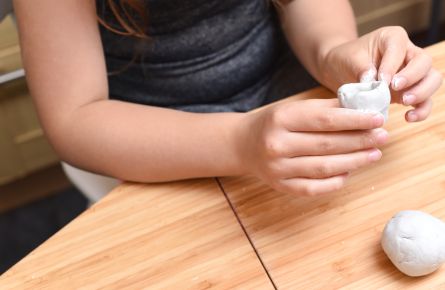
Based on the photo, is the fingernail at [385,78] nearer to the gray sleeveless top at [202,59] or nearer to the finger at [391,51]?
the finger at [391,51]

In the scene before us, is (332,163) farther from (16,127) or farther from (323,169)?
(16,127)

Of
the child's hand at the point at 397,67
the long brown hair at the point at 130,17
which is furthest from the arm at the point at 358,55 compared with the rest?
the long brown hair at the point at 130,17

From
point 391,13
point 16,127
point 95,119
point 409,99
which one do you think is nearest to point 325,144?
point 409,99

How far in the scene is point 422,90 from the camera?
0.57m

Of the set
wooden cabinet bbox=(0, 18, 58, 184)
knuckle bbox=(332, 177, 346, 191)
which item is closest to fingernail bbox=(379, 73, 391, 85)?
knuckle bbox=(332, 177, 346, 191)

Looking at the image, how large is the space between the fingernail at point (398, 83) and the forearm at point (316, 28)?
157mm

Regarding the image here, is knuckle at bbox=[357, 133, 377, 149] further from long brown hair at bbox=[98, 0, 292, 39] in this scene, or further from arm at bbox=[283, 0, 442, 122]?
long brown hair at bbox=[98, 0, 292, 39]

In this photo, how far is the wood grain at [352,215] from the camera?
491mm

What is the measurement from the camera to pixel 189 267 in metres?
0.52

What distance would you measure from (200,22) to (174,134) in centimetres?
24

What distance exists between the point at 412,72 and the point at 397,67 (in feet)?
0.05

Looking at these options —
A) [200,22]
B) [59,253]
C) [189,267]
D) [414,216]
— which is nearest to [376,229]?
[414,216]

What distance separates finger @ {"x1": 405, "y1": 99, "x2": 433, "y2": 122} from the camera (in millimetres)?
564

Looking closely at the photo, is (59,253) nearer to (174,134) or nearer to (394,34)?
(174,134)
